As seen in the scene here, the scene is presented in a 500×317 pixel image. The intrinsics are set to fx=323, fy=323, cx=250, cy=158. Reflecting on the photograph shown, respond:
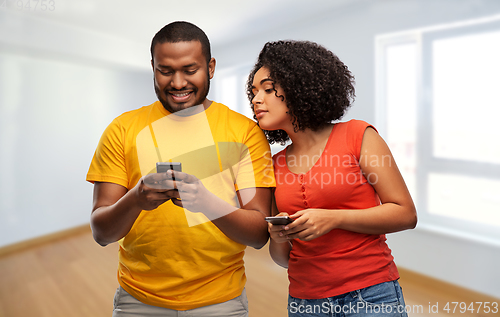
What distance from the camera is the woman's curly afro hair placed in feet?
3.43

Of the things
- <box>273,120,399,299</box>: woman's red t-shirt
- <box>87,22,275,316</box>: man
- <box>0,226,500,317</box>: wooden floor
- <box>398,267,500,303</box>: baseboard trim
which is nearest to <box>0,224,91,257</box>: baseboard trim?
<box>0,226,500,317</box>: wooden floor

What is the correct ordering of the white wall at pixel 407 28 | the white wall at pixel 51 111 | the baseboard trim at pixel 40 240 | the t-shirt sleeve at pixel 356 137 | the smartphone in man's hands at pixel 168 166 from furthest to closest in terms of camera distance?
the baseboard trim at pixel 40 240 < the white wall at pixel 51 111 < the white wall at pixel 407 28 < the t-shirt sleeve at pixel 356 137 < the smartphone in man's hands at pixel 168 166

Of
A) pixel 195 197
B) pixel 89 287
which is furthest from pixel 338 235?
pixel 89 287

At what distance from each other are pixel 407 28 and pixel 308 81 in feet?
7.05

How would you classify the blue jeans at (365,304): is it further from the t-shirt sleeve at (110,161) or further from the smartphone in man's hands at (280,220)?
the t-shirt sleeve at (110,161)

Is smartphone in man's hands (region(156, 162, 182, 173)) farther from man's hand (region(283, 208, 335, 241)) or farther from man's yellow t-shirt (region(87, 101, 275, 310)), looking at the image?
man's hand (region(283, 208, 335, 241))

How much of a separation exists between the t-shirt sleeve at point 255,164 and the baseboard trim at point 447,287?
2.33 meters

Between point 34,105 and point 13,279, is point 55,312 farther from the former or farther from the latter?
point 34,105

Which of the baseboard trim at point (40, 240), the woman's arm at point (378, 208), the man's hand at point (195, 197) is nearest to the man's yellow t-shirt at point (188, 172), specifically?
the man's hand at point (195, 197)

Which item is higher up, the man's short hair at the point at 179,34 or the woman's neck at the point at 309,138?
the man's short hair at the point at 179,34

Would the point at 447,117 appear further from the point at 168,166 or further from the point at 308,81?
the point at 168,166

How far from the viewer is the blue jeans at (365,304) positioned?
2.98 feet

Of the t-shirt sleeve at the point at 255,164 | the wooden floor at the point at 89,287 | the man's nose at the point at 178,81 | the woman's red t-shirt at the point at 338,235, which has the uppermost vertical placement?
the man's nose at the point at 178,81

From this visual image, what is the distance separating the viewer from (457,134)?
8.53 feet
